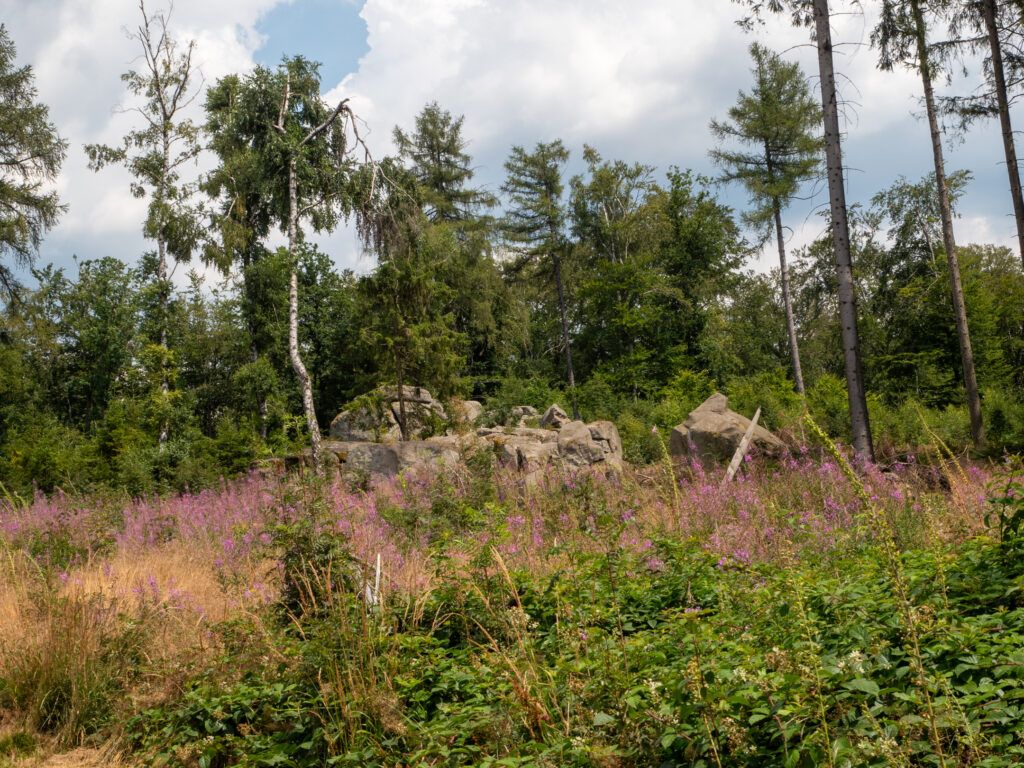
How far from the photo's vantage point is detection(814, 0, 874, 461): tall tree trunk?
1148cm

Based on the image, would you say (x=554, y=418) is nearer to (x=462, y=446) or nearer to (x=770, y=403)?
(x=770, y=403)

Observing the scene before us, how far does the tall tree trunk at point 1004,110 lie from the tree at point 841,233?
4.86 meters

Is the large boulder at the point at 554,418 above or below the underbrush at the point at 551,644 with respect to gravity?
above

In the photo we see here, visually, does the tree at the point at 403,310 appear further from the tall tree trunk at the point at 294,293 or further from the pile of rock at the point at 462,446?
the tall tree trunk at the point at 294,293

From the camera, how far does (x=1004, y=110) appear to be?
1456 centimetres

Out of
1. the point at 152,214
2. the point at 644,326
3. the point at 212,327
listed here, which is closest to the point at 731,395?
the point at 644,326

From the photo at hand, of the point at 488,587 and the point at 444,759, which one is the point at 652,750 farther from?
the point at 488,587

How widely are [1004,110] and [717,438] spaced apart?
29.6ft

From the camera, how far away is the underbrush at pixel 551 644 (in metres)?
2.50

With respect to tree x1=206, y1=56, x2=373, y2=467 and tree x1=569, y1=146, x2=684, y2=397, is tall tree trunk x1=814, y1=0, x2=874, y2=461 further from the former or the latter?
tree x1=569, y1=146, x2=684, y2=397

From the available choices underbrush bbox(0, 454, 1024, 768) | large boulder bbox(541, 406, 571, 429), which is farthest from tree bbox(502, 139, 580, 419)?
underbrush bbox(0, 454, 1024, 768)

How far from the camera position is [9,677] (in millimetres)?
4859

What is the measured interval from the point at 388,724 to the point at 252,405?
29.0 m

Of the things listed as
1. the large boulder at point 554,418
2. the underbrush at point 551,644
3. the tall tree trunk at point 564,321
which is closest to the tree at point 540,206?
the tall tree trunk at point 564,321
